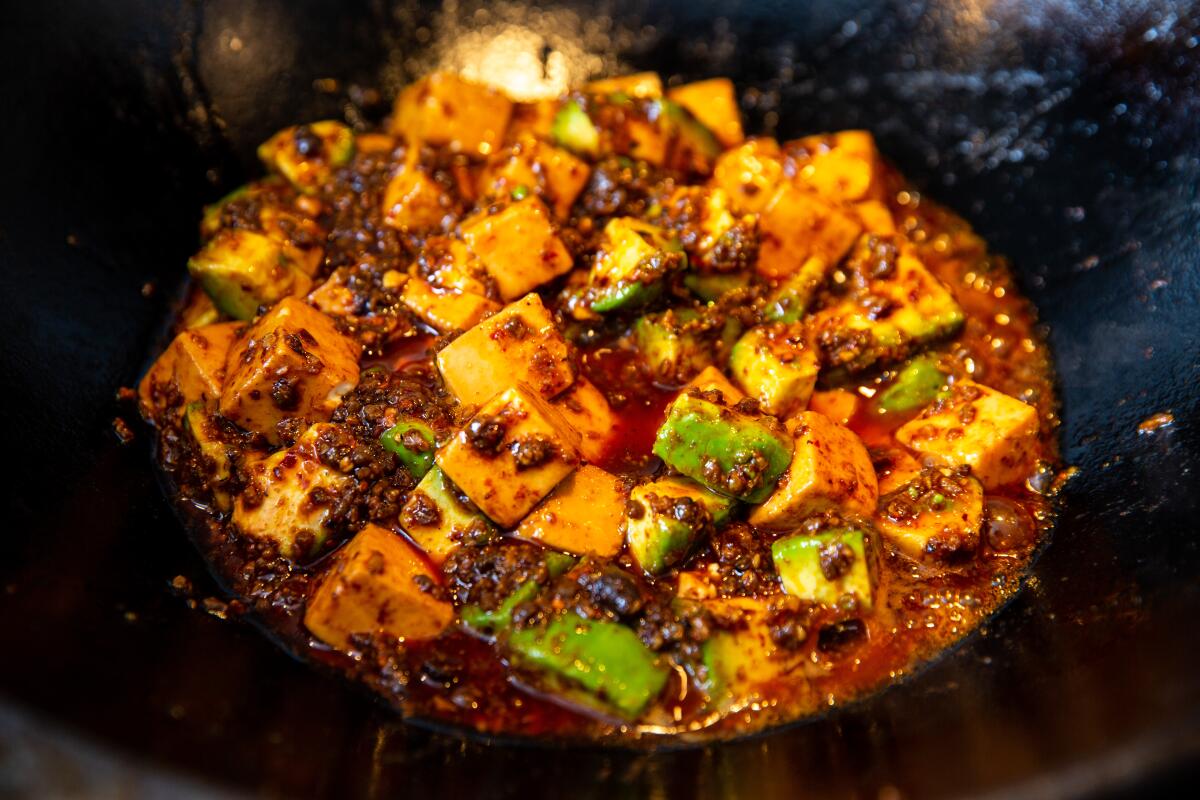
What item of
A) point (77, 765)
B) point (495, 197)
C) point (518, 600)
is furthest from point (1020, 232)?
point (77, 765)

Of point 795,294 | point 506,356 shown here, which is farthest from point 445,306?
point 795,294

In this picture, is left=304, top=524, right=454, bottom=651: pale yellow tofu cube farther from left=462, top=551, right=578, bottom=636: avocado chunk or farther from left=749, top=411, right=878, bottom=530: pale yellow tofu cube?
left=749, top=411, right=878, bottom=530: pale yellow tofu cube

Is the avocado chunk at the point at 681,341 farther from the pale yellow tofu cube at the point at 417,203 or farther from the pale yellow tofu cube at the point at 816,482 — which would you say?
the pale yellow tofu cube at the point at 417,203

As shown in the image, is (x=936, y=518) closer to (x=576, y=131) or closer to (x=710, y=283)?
(x=710, y=283)

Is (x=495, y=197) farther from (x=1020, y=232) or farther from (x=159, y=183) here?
(x=1020, y=232)

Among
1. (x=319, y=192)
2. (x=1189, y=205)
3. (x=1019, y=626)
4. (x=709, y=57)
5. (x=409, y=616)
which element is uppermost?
(x=1189, y=205)

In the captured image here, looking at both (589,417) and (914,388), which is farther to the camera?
(914,388)
